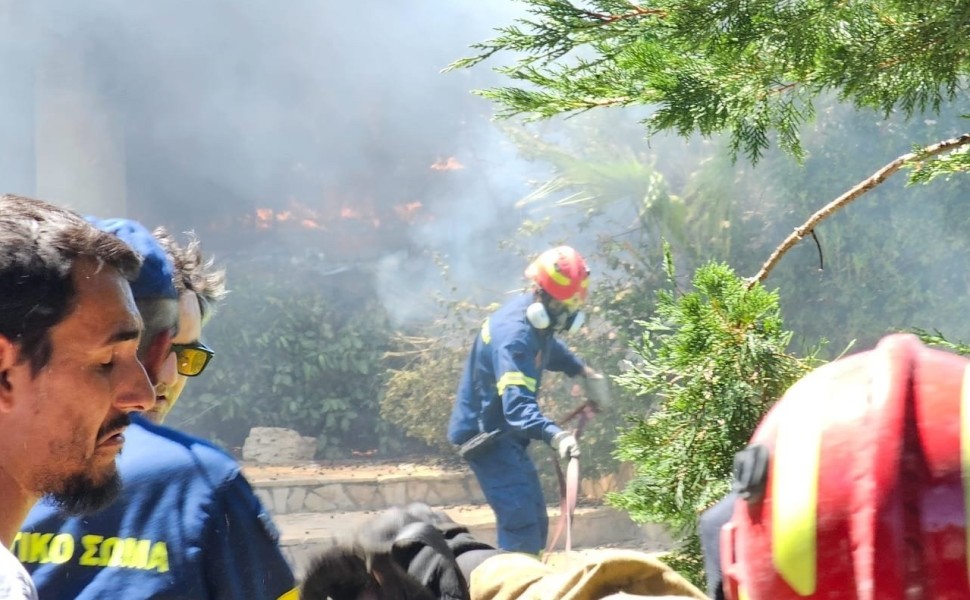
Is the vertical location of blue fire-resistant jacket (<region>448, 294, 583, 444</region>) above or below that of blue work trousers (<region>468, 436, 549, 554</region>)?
above

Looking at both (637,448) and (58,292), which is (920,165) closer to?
(637,448)

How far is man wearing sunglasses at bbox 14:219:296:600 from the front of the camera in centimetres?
129

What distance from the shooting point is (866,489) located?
2.32 feet

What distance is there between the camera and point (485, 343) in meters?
6.32

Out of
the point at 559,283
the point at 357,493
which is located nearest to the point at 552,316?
the point at 559,283

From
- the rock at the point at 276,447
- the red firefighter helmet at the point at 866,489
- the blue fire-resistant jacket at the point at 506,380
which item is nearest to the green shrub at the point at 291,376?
the rock at the point at 276,447

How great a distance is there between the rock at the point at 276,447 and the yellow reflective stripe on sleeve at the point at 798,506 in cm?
917

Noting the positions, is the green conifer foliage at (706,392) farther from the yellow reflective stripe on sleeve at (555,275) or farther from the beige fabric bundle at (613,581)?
the yellow reflective stripe on sleeve at (555,275)

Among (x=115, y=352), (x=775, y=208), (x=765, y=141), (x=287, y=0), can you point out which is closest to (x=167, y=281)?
(x=115, y=352)

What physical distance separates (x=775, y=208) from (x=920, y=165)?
7.81 metres

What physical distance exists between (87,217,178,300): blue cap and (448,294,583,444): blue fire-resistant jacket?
454 cm

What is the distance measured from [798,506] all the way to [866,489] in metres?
0.05

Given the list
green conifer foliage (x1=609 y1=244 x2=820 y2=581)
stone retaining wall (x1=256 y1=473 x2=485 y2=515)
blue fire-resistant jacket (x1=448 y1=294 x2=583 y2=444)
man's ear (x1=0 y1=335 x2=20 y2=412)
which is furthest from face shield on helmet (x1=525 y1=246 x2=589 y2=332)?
man's ear (x1=0 y1=335 x2=20 y2=412)

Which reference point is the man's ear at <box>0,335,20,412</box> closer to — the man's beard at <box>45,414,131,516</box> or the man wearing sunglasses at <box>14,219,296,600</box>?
the man's beard at <box>45,414,131,516</box>
